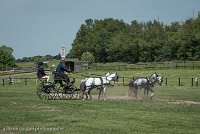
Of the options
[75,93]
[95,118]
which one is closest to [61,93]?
[75,93]

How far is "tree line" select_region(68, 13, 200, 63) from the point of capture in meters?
101

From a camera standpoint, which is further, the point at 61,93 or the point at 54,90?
the point at 61,93

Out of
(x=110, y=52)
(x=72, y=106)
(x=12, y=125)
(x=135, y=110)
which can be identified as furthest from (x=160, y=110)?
(x=110, y=52)

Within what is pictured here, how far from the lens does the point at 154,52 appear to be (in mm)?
110000

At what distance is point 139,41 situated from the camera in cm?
11238

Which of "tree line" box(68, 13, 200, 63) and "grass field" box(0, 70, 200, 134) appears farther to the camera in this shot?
"tree line" box(68, 13, 200, 63)

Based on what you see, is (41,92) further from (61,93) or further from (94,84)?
(94,84)

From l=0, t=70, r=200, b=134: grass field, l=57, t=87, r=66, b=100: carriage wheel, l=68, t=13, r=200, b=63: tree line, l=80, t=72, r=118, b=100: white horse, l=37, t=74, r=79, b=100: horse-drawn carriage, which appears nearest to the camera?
l=0, t=70, r=200, b=134: grass field

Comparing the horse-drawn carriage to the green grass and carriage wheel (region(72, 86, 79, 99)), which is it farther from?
the green grass

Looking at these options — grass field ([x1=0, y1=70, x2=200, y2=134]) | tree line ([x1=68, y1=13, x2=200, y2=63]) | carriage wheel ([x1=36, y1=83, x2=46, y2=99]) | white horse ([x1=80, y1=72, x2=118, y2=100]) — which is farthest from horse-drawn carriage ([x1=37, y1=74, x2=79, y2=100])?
tree line ([x1=68, y1=13, x2=200, y2=63])

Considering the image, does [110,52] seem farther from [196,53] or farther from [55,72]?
[55,72]

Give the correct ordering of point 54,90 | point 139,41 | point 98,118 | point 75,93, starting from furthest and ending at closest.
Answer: point 139,41 < point 75,93 < point 54,90 < point 98,118

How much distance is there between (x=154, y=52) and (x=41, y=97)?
87982 mm

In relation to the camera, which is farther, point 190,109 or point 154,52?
point 154,52
